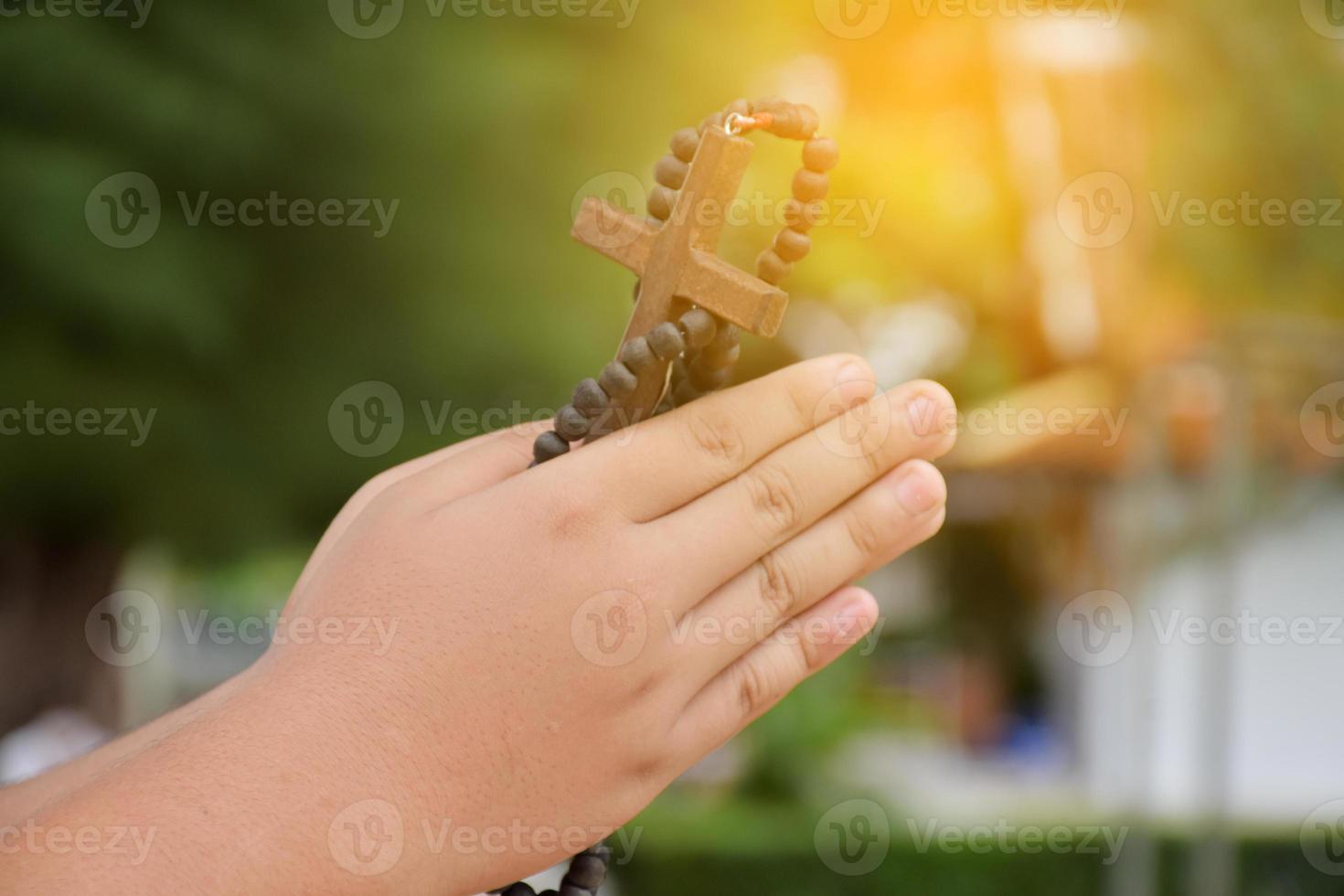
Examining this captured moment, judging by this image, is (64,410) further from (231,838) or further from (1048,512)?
(1048,512)

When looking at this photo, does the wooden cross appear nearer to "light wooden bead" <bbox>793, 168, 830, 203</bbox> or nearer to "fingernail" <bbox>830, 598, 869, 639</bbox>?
"light wooden bead" <bbox>793, 168, 830, 203</bbox>

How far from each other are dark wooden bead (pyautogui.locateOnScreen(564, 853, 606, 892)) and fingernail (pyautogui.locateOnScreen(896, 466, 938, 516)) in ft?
1.51

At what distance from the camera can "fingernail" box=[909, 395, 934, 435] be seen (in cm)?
120

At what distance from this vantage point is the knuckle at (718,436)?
Result: 3.77ft

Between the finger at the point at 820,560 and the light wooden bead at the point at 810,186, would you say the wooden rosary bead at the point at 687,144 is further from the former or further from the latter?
the finger at the point at 820,560

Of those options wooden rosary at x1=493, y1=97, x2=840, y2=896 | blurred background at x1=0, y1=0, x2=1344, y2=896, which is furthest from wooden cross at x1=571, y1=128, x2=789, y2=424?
blurred background at x1=0, y1=0, x2=1344, y2=896

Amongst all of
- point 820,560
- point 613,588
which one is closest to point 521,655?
point 613,588

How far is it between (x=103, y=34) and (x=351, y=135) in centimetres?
66

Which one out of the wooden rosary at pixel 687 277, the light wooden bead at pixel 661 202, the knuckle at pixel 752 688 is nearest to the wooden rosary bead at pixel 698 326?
the wooden rosary at pixel 687 277

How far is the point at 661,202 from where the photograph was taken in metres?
1.24

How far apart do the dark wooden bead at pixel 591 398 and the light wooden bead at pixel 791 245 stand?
0.24m

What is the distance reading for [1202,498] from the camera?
925 cm

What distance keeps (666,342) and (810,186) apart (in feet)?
0.74

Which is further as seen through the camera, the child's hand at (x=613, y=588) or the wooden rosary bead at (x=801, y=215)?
the wooden rosary bead at (x=801, y=215)
